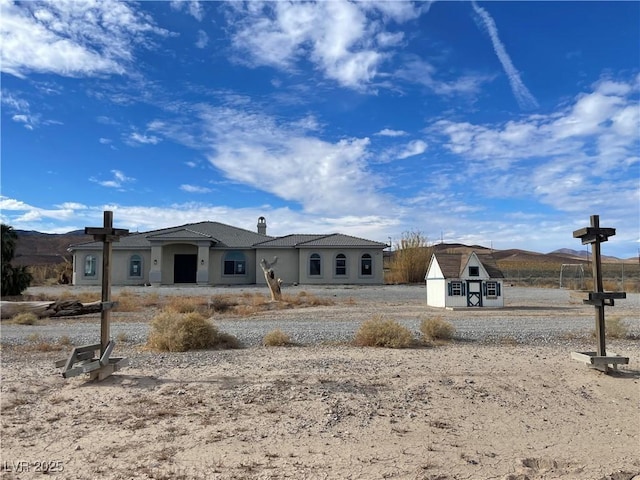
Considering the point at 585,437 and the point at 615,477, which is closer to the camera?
the point at 615,477

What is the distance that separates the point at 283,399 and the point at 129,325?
920 cm

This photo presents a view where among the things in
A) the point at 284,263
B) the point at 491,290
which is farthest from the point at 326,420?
the point at 284,263

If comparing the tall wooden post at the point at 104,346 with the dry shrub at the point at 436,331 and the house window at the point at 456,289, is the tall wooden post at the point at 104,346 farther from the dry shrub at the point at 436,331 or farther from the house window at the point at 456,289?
the house window at the point at 456,289

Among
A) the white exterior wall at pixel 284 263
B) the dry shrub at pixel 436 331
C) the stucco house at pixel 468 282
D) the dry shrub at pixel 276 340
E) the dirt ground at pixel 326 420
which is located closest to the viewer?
the dirt ground at pixel 326 420

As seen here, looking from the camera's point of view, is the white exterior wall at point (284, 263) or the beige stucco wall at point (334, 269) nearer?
the beige stucco wall at point (334, 269)

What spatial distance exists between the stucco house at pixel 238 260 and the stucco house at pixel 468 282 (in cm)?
1684

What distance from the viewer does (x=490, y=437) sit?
5453mm

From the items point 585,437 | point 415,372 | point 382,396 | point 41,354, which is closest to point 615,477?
point 585,437

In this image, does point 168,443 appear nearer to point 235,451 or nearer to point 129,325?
point 235,451

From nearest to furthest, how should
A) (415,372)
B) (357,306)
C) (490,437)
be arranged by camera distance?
(490,437) < (415,372) < (357,306)

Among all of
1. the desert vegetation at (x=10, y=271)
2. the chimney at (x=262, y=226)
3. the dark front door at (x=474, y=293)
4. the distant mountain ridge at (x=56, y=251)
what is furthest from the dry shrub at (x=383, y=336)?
the distant mountain ridge at (x=56, y=251)

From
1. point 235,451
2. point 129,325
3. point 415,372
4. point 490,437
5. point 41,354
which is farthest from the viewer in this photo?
point 129,325

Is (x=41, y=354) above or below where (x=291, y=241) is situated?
below

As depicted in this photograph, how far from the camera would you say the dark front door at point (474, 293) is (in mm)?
19797
